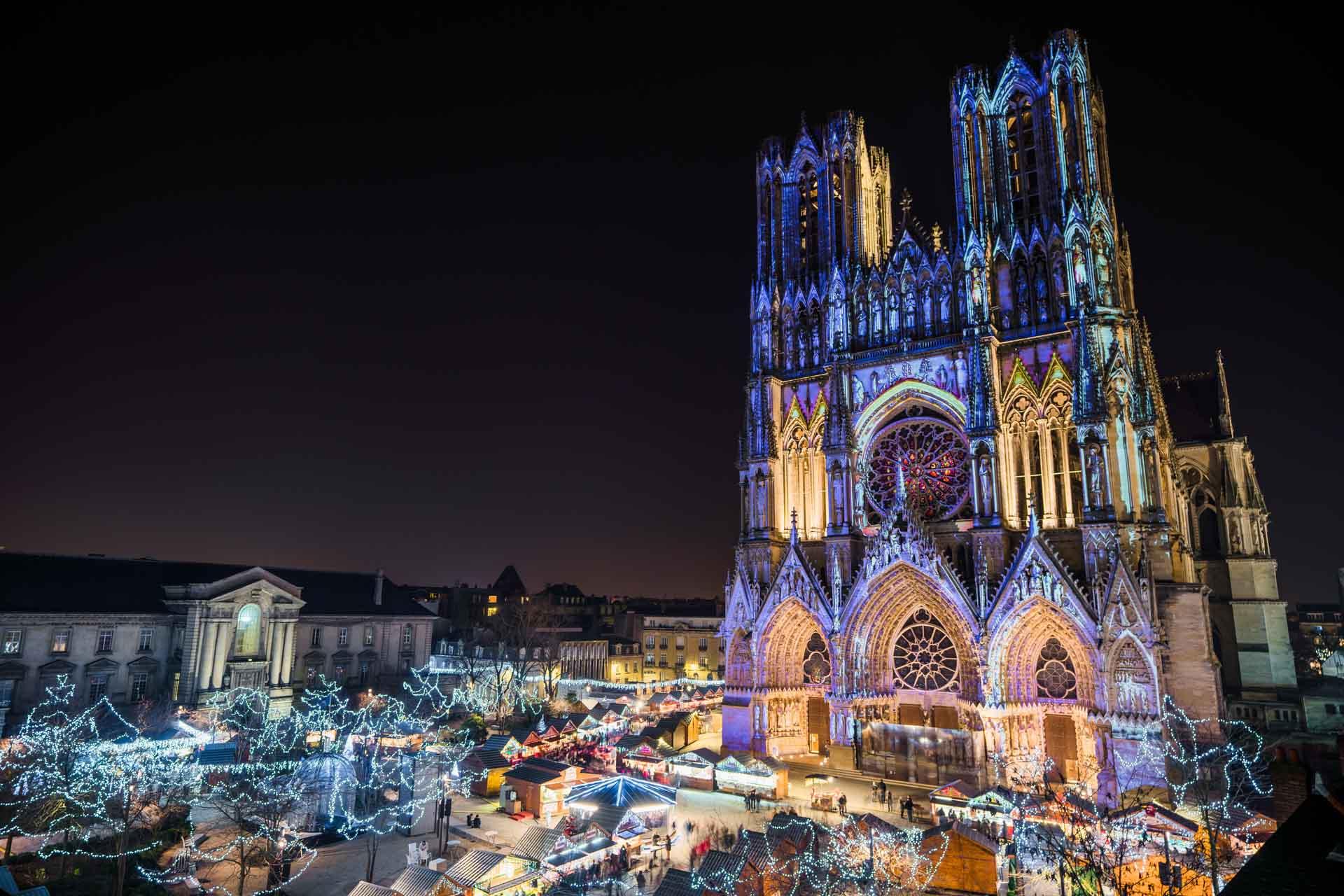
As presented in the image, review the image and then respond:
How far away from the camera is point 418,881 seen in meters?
19.6

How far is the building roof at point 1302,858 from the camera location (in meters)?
5.15

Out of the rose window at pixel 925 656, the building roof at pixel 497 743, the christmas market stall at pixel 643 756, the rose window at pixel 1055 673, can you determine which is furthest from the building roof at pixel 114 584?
the rose window at pixel 1055 673

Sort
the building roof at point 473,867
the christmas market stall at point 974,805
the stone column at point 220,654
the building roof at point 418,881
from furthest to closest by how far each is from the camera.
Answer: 1. the stone column at point 220,654
2. the christmas market stall at point 974,805
3. the building roof at point 473,867
4. the building roof at point 418,881

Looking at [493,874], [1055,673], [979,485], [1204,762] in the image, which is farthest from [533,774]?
[1204,762]

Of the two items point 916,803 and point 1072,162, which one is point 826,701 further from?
point 1072,162

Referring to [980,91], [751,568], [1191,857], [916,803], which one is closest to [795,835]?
[1191,857]

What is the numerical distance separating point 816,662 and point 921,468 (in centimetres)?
1228

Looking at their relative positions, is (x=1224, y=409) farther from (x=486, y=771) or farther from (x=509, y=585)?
(x=509, y=585)

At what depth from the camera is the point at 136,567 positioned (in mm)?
55344

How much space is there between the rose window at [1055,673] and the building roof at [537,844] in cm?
2399

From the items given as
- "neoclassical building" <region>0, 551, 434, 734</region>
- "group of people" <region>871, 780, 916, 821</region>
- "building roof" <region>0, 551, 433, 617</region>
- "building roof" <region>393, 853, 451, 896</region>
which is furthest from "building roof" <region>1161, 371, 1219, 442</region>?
"building roof" <region>0, 551, 433, 617</region>

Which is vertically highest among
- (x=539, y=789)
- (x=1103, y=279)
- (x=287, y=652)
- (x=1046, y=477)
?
(x=1103, y=279)

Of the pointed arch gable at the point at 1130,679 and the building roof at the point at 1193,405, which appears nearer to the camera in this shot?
the pointed arch gable at the point at 1130,679

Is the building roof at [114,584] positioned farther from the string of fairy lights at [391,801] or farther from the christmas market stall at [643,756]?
the christmas market stall at [643,756]
